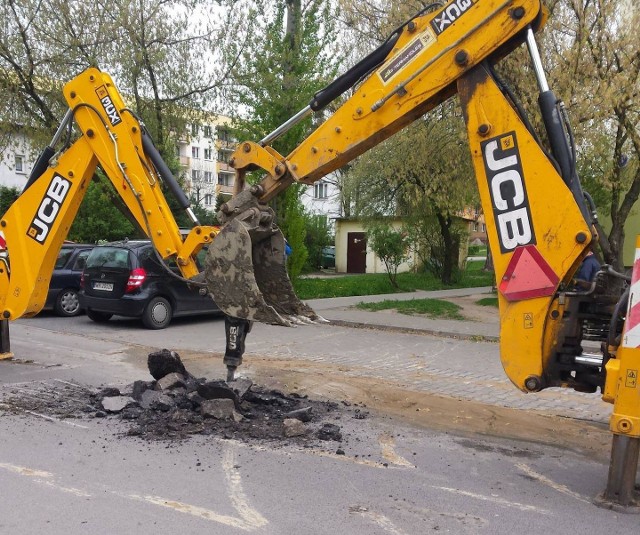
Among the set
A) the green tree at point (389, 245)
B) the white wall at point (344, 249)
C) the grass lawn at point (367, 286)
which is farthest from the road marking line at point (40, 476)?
the white wall at point (344, 249)

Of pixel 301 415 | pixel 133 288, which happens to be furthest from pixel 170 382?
pixel 133 288

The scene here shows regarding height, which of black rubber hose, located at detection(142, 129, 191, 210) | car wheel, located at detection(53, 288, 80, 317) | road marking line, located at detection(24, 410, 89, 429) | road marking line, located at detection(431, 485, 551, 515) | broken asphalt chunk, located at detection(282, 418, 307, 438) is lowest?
road marking line, located at detection(431, 485, 551, 515)

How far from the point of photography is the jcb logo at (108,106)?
275 inches

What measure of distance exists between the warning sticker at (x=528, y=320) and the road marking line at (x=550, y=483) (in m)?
1.22

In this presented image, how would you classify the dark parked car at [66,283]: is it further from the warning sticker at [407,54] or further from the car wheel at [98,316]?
the warning sticker at [407,54]

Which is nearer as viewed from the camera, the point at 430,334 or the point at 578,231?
the point at 578,231

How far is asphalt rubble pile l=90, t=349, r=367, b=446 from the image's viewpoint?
575cm

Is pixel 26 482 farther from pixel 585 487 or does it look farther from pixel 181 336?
pixel 181 336

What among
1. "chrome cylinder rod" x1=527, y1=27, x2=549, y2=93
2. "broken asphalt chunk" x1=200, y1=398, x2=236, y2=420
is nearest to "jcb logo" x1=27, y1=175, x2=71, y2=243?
"broken asphalt chunk" x1=200, y1=398, x2=236, y2=420

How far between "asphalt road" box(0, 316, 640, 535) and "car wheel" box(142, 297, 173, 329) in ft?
21.2

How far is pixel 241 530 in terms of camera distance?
3.89 metres

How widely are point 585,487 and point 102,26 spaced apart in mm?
16330

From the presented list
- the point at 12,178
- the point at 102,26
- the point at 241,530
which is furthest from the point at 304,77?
the point at 12,178

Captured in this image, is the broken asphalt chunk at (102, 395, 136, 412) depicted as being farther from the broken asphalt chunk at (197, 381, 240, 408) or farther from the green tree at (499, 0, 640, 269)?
the green tree at (499, 0, 640, 269)
